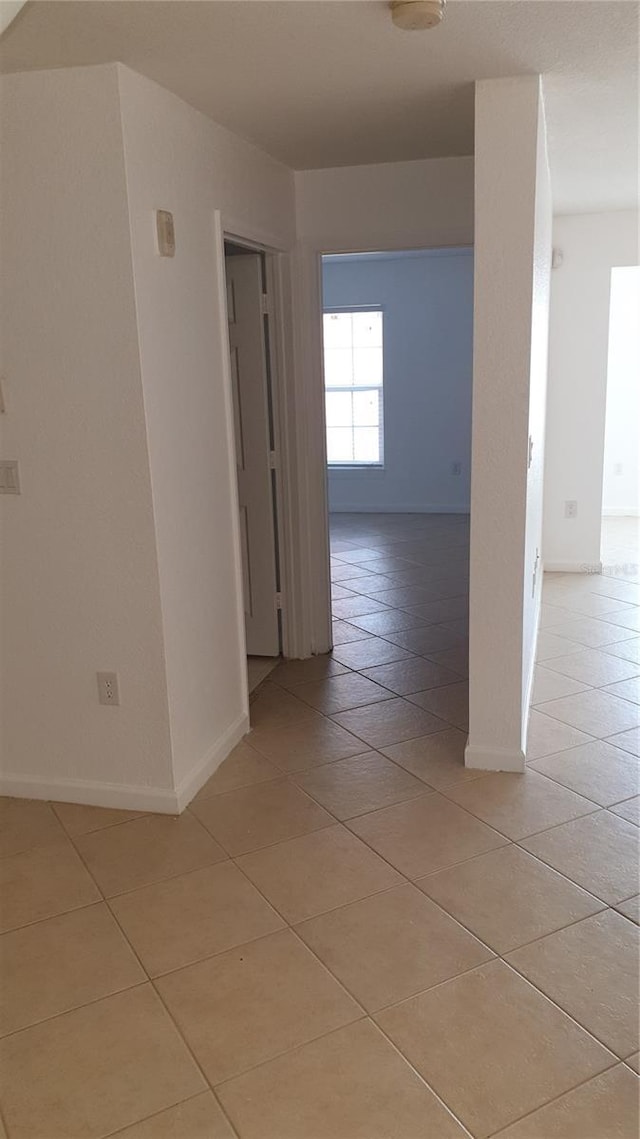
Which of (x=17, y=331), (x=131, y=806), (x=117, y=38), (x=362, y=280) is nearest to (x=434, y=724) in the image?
(x=131, y=806)

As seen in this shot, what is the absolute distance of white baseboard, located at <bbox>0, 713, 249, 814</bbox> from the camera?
2.86 m

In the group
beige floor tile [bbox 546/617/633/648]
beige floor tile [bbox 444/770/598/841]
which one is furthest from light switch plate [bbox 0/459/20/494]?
beige floor tile [bbox 546/617/633/648]

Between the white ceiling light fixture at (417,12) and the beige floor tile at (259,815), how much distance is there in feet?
7.32

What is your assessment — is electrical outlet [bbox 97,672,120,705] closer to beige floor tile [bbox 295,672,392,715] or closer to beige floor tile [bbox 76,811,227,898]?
beige floor tile [bbox 76,811,227,898]

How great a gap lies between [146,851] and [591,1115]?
1442 mm

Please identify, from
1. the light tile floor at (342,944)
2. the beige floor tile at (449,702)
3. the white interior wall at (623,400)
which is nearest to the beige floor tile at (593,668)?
the light tile floor at (342,944)

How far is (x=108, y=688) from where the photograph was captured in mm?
2840

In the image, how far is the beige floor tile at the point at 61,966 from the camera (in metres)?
2.04

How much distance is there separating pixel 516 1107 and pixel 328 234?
3.40 m

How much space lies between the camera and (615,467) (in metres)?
7.62

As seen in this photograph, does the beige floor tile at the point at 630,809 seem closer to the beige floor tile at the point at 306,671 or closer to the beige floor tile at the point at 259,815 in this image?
the beige floor tile at the point at 259,815

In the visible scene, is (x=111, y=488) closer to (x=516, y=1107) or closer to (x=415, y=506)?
(x=516, y=1107)

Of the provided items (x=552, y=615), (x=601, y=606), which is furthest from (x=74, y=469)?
(x=601, y=606)

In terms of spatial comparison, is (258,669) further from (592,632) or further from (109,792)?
(592,632)
